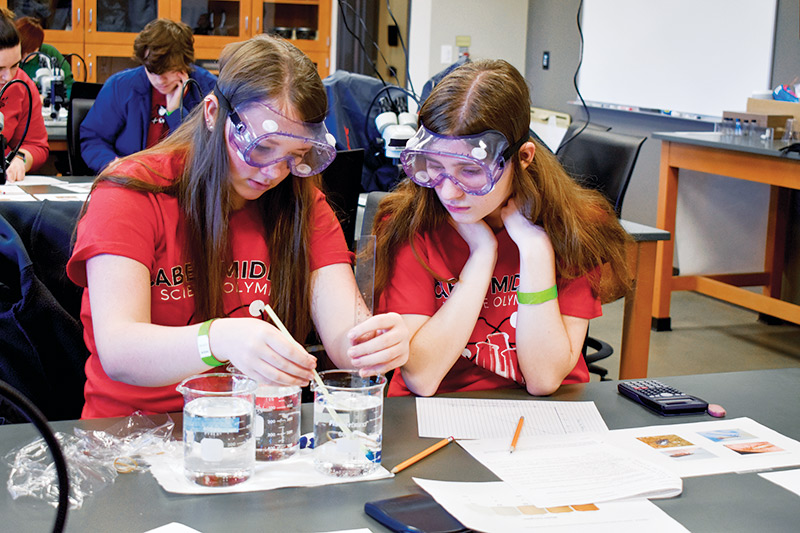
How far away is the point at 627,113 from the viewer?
218 inches

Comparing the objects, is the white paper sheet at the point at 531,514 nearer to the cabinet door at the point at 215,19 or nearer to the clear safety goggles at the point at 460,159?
the clear safety goggles at the point at 460,159

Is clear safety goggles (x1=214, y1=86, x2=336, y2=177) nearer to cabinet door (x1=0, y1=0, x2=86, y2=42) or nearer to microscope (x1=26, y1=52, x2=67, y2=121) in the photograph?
microscope (x1=26, y1=52, x2=67, y2=121)

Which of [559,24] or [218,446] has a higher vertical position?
[559,24]

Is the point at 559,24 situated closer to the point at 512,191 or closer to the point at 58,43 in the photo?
the point at 58,43

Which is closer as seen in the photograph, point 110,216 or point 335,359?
point 110,216

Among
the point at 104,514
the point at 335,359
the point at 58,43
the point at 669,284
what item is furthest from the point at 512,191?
the point at 58,43

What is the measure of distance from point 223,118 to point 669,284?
330cm

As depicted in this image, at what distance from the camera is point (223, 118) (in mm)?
1360

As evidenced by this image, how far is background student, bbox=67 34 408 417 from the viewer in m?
1.21

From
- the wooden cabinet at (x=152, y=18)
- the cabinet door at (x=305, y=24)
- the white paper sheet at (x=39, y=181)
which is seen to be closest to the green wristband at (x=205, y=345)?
the white paper sheet at (x=39, y=181)

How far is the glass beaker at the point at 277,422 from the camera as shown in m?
1.09

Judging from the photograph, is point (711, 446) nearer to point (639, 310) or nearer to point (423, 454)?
point (423, 454)

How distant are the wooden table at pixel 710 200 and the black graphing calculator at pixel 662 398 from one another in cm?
241

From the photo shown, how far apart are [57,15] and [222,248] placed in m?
6.08
